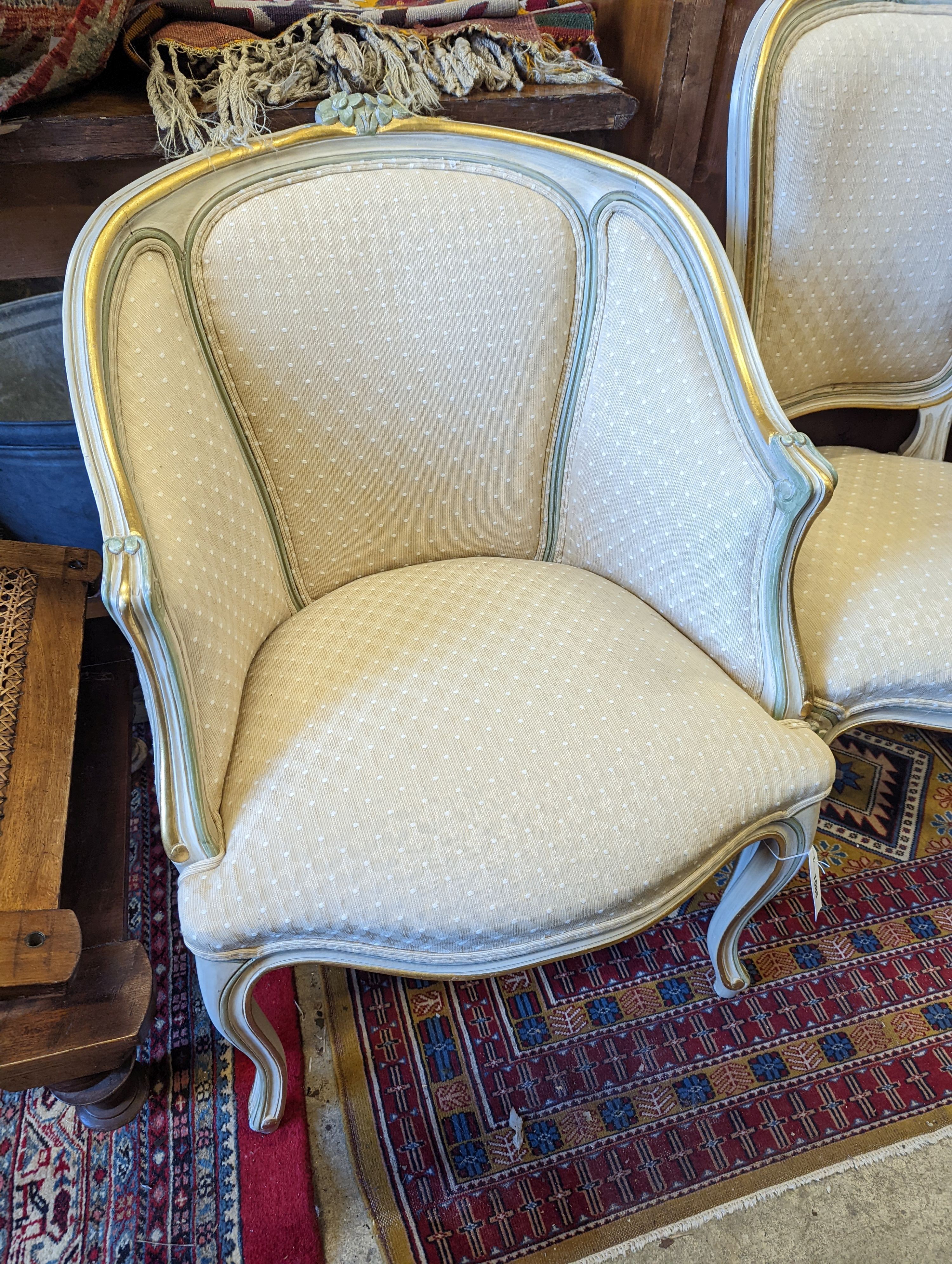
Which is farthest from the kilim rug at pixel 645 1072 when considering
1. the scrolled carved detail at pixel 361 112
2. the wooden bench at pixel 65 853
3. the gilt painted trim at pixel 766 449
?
the scrolled carved detail at pixel 361 112

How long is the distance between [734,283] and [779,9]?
38 centimetres

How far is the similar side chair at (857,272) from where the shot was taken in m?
0.85

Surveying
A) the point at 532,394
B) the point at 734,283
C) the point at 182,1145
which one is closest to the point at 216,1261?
the point at 182,1145

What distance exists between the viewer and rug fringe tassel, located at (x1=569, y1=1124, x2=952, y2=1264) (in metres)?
0.80

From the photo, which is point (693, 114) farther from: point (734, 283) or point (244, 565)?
point (244, 565)

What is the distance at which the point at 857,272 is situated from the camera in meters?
1.03

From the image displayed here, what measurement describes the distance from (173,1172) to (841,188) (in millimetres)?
1347

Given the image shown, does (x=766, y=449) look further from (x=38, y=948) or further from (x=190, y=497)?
(x=38, y=948)

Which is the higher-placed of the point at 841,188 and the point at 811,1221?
the point at 841,188

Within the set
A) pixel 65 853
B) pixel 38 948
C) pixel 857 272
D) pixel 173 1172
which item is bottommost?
pixel 173 1172

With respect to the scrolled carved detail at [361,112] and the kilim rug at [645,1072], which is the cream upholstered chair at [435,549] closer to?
the scrolled carved detail at [361,112]

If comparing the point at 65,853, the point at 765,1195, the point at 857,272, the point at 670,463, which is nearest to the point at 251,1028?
the point at 65,853

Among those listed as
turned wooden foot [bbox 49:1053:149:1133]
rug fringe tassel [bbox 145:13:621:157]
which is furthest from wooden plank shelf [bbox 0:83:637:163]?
turned wooden foot [bbox 49:1053:149:1133]

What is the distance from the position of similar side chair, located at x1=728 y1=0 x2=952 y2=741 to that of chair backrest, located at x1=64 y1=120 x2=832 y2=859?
160mm
